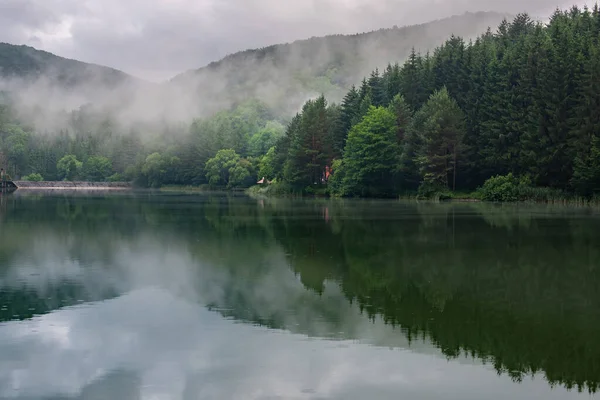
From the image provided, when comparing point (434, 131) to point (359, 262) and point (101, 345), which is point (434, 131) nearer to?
point (359, 262)

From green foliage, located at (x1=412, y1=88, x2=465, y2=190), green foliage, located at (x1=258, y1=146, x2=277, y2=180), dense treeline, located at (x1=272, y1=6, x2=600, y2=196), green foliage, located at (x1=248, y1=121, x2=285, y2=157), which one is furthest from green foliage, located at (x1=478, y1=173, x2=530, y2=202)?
green foliage, located at (x1=248, y1=121, x2=285, y2=157)

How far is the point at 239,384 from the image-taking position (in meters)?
10.1

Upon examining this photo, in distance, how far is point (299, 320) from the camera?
14203 mm

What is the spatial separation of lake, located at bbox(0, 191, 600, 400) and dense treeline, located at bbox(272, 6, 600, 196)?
4416 cm

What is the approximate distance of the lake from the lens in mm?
10266

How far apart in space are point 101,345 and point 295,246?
630 inches

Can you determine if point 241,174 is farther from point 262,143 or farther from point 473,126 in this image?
point 473,126

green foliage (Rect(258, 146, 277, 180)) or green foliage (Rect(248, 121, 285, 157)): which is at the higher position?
green foliage (Rect(248, 121, 285, 157))

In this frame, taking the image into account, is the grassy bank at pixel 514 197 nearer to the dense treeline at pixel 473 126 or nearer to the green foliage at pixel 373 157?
the dense treeline at pixel 473 126

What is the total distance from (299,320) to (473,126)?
7170cm

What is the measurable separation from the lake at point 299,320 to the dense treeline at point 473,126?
44.2m

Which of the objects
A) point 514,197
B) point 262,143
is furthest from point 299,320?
point 262,143

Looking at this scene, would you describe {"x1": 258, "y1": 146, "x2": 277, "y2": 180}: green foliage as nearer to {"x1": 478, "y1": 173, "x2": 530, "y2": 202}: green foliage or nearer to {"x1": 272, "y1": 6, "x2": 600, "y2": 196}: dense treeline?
{"x1": 272, "y1": 6, "x2": 600, "y2": 196}: dense treeline

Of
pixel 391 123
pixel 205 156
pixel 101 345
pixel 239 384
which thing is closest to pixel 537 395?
pixel 239 384
